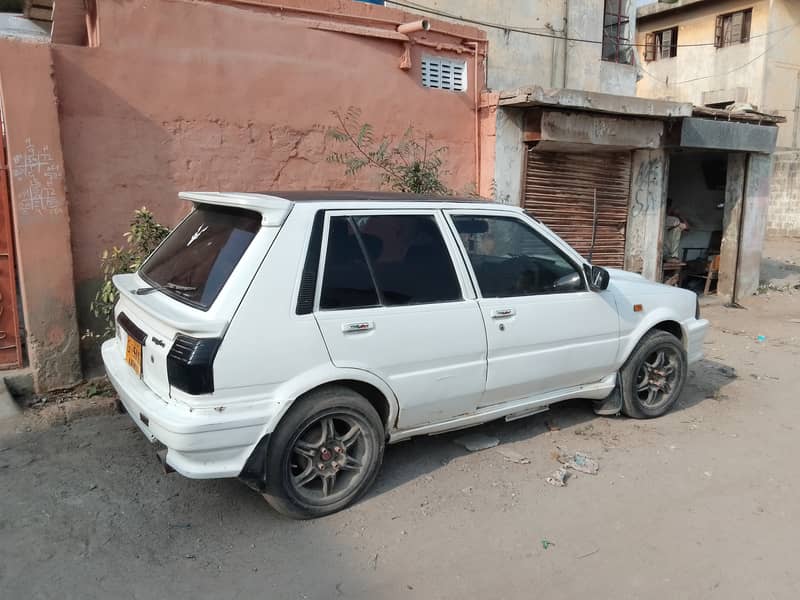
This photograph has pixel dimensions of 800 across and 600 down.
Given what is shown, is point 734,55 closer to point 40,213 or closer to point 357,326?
point 40,213

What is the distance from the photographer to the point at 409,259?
12.3 feet

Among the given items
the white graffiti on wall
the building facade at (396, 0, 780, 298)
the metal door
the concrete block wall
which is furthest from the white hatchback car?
the concrete block wall

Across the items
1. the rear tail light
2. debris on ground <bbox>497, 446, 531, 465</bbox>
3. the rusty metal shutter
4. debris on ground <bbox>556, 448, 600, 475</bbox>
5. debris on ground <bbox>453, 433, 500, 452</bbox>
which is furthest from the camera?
the rusty metal shutter

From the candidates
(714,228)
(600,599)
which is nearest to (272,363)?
(600,599)

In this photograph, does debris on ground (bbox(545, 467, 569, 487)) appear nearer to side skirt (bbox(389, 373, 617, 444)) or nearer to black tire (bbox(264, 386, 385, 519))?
side skirt (bbox(389, 373, 617, 444))

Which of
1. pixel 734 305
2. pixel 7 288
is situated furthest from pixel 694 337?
pixel 734 305

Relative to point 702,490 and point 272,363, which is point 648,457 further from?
point 272,363

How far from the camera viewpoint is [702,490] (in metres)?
3.91

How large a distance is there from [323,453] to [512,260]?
175 cm

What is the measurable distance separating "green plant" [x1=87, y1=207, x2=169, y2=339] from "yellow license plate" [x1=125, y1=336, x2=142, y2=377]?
6.05 ft

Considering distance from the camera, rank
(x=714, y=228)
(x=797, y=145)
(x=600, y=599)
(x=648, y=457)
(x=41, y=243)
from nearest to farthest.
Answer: (x=600, y=599) < (x=648, y=457) < (x=41, y=243) < (x=714, y=228) < (x=797, y=145)

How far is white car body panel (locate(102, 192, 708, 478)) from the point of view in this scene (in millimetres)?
3072

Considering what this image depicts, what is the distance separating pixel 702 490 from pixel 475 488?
1.38 meters

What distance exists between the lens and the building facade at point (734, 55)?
2291 cm
